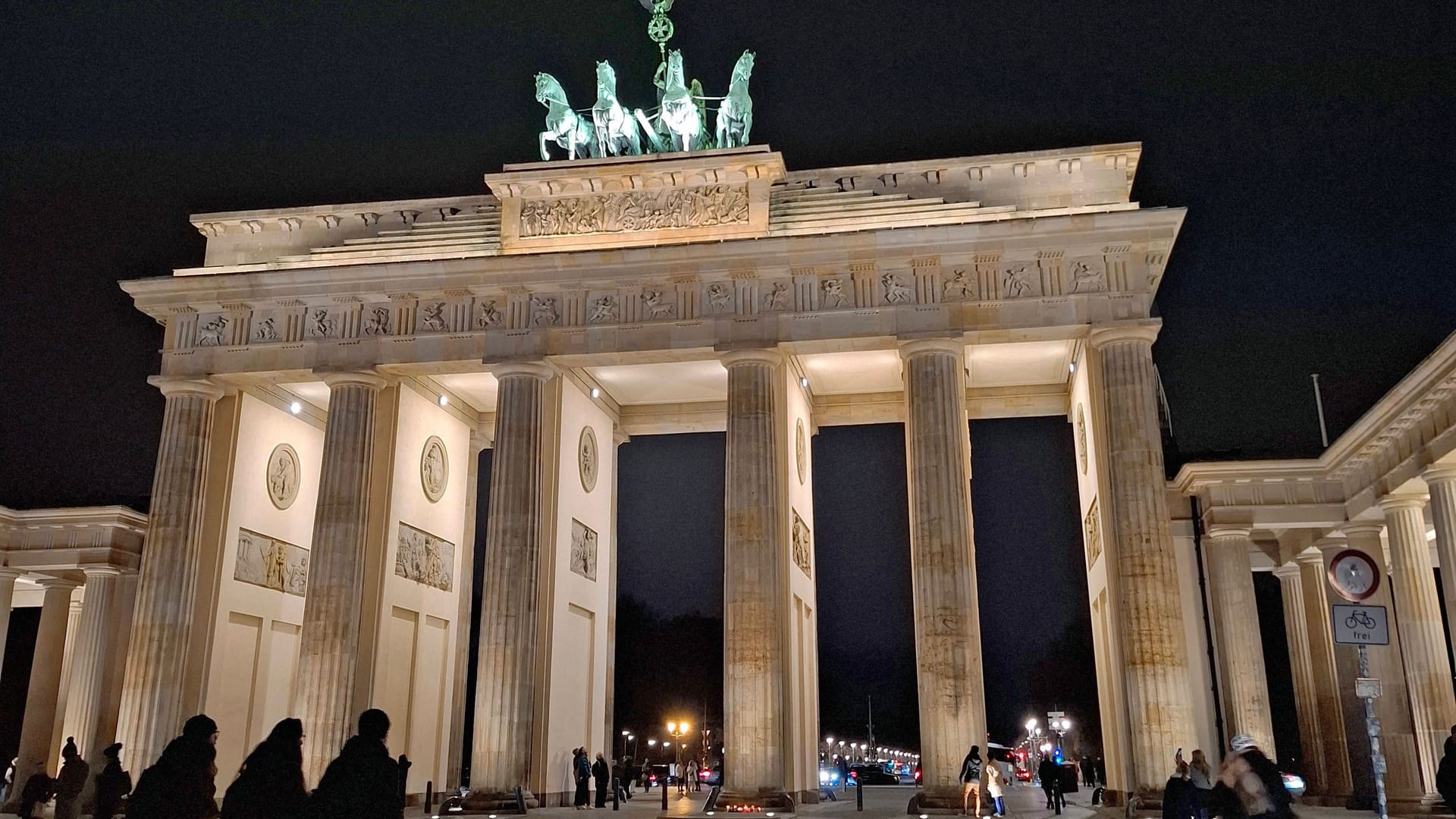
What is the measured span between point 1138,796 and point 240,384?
23.2 m

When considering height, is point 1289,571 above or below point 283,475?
below

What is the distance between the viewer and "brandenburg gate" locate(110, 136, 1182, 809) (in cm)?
2531

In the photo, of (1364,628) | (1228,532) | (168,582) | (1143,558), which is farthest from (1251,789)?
(168,582)

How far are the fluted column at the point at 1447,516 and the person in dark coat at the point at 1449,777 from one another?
11771mm

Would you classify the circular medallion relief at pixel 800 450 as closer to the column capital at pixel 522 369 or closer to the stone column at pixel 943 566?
the stone column at pixel 943 566

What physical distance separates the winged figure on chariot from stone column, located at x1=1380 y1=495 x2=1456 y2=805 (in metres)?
17.5

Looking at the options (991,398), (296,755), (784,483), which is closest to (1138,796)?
(784,483)

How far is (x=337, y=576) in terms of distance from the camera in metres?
27.4

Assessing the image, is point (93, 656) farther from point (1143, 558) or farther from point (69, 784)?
point (1143, 558)

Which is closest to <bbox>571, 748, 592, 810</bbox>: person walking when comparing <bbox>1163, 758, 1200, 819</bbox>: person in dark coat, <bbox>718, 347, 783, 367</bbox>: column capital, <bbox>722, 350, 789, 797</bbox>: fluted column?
<bbox>722, 350, 789, 797</bbox>: fluted column

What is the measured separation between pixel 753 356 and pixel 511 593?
25.4 feet

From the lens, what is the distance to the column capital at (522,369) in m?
28.0

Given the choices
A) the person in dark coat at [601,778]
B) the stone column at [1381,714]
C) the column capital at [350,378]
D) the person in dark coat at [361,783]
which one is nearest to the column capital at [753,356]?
the column capital at [350,378]

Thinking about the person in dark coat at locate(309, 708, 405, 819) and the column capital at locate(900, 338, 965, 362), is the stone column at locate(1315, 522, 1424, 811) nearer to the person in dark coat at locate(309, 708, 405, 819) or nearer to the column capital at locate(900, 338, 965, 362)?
the column capital at locate(900, 338, 965, 362)
